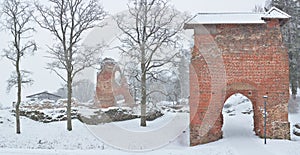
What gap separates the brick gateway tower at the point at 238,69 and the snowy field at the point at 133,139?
1046 mm

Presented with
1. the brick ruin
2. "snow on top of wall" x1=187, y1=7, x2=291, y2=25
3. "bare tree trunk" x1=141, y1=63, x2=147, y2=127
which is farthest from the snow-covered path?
the brick ruin

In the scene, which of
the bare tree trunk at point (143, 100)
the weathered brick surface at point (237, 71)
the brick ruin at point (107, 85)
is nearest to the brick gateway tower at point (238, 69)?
the weathered brick surface at point (237, 71)

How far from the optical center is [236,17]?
1644cm

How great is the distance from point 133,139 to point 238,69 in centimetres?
692

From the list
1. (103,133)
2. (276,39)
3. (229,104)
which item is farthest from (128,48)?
(229,104)

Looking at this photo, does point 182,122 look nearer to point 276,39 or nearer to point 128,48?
point 128,48

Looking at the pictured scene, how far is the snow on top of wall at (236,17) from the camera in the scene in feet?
52.0

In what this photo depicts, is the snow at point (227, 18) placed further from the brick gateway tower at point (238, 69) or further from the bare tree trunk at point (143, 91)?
the bare tree trunk at point (143, 91)

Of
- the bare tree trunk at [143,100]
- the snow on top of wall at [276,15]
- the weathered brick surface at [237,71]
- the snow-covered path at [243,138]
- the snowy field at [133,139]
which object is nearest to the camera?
the snowy field at [133,139]

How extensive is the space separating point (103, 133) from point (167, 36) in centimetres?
785

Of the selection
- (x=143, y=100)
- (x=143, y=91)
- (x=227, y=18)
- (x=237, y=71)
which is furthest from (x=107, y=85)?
(x=237, y=71)

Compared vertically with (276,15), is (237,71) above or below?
below

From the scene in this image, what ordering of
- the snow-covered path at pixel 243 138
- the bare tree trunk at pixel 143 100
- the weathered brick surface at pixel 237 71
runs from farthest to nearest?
the bare tree trunk at pixel 143 100, the weathered brick surface at pixel 237 71, the snow-covered path at pixel 243 138

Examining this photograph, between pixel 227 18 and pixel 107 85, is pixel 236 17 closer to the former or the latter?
pixel 227 18
